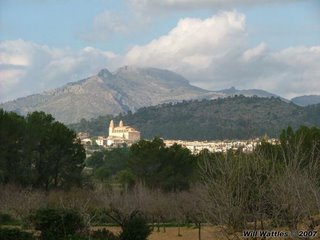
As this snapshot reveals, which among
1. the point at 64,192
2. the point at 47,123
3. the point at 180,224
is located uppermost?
the point at 47,123

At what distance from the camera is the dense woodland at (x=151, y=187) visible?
13719 millimetres

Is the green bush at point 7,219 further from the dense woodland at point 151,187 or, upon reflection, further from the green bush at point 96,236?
the green bush at point 96,236

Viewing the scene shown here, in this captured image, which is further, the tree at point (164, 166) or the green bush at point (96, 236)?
the tree at point (164, 166)

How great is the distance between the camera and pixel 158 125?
155875 mm

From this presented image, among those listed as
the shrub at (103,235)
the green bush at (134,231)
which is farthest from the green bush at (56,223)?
the green bush at (134,231)

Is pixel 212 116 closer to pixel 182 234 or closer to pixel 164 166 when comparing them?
pixel 164 166

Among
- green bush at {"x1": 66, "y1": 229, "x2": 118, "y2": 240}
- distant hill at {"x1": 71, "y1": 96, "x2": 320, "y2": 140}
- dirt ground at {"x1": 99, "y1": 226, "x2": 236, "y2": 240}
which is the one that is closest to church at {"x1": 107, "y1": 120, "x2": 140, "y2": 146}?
distant hill at {"x1": 71, "y1": 96, "x2": 320, "y2": 140}

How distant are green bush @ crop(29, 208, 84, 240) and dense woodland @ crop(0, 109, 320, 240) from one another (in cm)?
4

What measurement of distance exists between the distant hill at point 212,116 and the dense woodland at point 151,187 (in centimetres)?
7049

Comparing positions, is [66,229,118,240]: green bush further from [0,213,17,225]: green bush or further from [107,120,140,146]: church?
[107,120,140,146]: church

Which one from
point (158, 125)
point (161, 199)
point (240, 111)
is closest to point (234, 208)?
point (161, 199)

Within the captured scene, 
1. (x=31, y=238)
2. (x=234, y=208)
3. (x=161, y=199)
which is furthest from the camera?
(x=161, y=199)

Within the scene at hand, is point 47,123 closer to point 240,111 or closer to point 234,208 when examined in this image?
point 234,208

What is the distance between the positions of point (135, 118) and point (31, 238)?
15961cm
